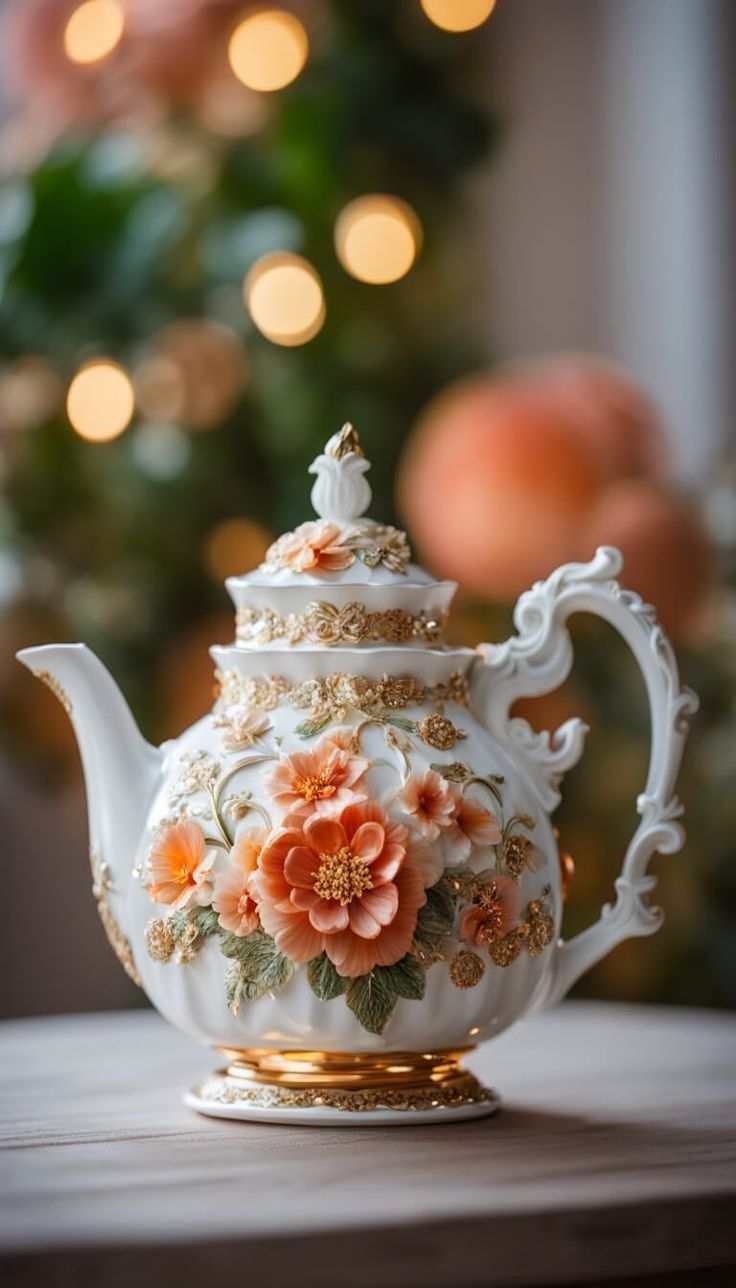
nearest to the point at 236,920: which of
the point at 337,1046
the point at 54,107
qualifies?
the point at 337,1046

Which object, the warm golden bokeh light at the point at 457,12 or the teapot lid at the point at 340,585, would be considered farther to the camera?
the warm golden bokeh light at the point at 457,12

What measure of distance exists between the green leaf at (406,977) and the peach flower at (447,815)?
0.06 m

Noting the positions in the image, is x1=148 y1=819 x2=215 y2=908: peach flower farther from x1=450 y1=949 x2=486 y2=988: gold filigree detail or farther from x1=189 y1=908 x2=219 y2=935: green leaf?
x1=450 y1=949 x2=486 y2=988: gold filigree detail

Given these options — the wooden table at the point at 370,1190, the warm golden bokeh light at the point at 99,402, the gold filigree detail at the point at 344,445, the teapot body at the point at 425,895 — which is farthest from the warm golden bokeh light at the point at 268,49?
the wooden table at the point at 370,1190

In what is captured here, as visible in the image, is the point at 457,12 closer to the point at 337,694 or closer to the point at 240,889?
the point at 337,694

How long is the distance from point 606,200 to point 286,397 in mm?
1117

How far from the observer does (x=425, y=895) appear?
2.92 ft

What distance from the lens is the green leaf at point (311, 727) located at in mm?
921

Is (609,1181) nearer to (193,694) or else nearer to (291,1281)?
(291,1281)

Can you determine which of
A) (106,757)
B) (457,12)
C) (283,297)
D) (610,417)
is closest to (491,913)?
(106,757)

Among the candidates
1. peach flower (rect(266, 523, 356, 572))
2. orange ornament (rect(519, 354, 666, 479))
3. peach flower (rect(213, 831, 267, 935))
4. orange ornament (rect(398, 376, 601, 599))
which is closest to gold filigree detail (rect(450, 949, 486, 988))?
peach flower (rect(213, 831, 267, 935))

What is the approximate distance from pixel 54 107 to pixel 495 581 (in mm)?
656

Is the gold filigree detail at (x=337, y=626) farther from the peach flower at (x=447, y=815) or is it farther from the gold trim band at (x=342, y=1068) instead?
the gold trim band at (x=342, y=1068)

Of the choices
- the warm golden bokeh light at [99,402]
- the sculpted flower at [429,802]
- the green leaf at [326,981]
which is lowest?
→ the green leaf at [326,981]
